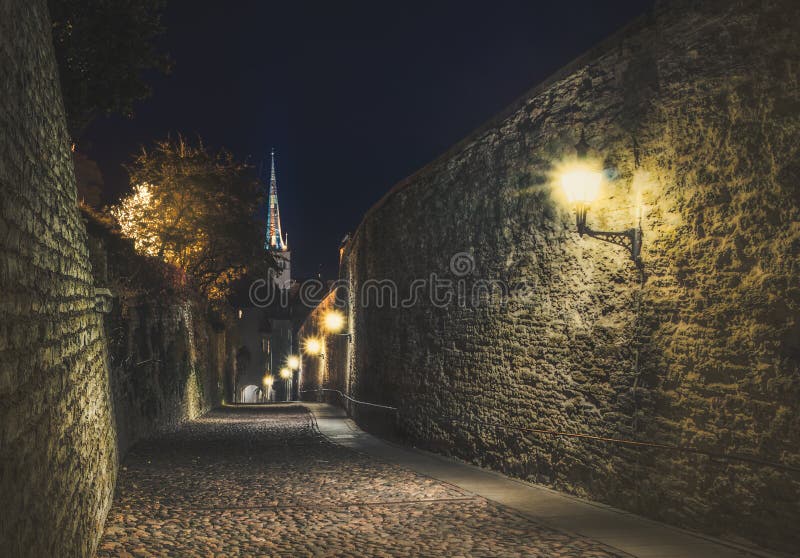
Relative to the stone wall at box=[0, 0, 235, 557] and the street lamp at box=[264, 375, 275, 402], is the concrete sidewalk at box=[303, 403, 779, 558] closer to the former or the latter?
the stone wall at box=[0, 0, 235, 557]

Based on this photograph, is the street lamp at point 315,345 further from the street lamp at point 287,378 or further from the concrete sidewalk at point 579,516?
the street lamp at point 287,378

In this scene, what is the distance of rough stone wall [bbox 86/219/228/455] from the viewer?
12984 millimetres

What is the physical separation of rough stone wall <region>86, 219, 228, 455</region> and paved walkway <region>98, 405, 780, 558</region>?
1.91 m

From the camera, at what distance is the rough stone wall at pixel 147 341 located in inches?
511

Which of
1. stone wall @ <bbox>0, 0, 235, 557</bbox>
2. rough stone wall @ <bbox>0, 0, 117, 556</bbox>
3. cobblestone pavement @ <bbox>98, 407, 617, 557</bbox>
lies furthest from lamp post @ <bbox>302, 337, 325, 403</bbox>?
rough stone wall @ <bbox>0, 0, 117, 556</bbox>

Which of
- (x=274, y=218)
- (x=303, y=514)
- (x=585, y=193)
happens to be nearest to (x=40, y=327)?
(x=303, y=514)

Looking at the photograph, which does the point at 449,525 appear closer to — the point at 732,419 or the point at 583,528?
the point at 583,528

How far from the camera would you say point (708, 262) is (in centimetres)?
687

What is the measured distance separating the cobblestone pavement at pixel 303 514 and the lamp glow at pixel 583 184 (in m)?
3.80

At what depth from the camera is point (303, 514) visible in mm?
7676

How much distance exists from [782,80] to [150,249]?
2643 cm

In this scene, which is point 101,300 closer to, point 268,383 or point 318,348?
point 318,348

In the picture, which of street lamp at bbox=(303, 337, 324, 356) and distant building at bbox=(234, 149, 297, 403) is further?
distant building at bbox=(234, 149, 297, 403)

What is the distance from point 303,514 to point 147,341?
11.0 meters
